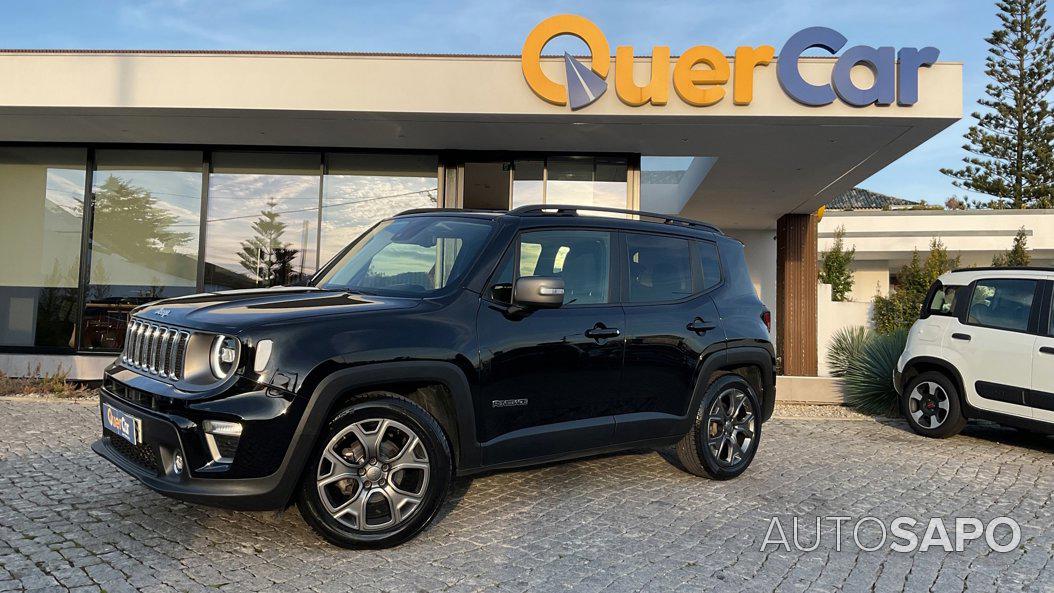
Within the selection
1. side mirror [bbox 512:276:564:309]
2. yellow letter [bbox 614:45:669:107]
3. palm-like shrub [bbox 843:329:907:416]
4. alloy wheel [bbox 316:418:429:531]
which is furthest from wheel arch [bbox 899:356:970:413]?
alloy wheel [bbox 316:418:429:531]

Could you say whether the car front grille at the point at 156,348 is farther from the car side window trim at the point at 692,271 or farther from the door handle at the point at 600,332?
the car side window trim at the point at 692,271

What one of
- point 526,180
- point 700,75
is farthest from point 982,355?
point 526,180

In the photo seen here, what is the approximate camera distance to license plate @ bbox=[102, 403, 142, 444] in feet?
11.5

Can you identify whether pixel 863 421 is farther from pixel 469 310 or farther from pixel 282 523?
pixel 282 523

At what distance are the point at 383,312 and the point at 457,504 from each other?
Answer: 1.55 m

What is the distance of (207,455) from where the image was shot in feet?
10.7

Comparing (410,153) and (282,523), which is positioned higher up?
(410,153)

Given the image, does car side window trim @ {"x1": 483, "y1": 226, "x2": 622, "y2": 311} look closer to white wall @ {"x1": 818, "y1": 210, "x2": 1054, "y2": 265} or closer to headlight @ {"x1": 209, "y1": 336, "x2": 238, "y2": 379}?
headlight @ {"x1": 209, "y1": 336, "x2": 238, "y2": 379}

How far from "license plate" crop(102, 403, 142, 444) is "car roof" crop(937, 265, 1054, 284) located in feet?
25.3

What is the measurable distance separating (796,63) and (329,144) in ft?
22.1

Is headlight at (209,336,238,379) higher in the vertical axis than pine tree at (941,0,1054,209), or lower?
lower

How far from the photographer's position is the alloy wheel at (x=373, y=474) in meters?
3.54

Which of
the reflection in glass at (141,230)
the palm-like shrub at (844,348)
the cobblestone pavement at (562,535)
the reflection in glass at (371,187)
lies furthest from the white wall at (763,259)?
the cobblestone pavement at (562,535)

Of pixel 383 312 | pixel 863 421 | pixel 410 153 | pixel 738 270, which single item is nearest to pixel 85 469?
pixel 383 312
